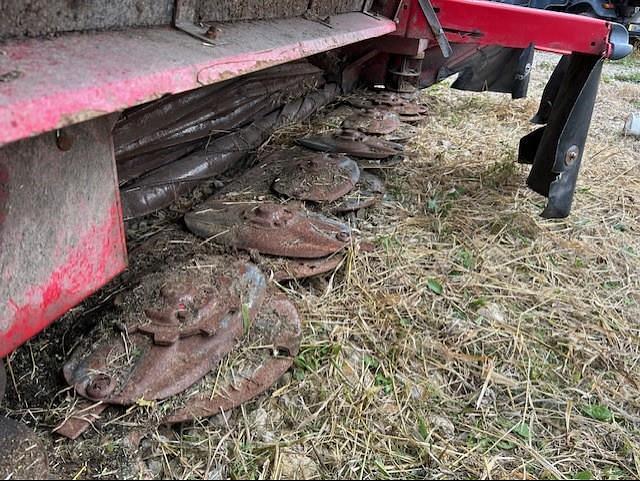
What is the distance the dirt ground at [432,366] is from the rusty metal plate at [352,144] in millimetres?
224

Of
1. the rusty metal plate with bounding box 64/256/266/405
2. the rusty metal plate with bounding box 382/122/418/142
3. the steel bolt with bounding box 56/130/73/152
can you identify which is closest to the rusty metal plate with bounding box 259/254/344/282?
the rusty metal plate with bounding box 64/256/266/405

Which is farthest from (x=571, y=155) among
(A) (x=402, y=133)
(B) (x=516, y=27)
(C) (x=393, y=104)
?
(C) (x=393, y=104)

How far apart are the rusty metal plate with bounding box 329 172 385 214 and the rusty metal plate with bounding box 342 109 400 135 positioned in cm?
59

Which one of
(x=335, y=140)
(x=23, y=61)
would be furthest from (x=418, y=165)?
(x=23, y=61)

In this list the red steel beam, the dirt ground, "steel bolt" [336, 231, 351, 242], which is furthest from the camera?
the red steel beam

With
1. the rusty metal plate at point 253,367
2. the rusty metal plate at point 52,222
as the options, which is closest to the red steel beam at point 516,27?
the rusty metal plate at point 253,367

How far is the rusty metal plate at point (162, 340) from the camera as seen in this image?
4.67 feet

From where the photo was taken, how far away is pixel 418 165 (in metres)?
3.34

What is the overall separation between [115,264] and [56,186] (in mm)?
319

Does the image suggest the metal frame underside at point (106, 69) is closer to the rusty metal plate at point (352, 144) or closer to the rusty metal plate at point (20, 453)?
the rusty metal plate at point (20, 453)

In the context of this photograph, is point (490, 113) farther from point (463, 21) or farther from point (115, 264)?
point (115, 264)

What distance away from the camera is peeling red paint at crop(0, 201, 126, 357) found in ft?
4.22

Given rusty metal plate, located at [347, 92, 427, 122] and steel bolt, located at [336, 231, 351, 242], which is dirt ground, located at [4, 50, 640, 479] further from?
rusty metal plate, located at [347, 92, 427, 122]

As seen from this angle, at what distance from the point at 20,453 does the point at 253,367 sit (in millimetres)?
582
